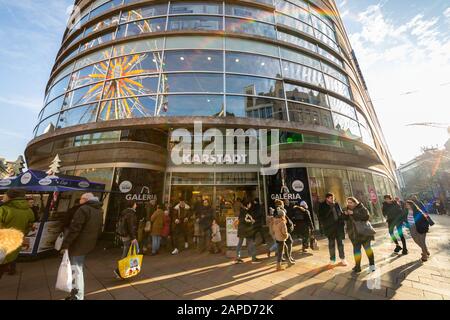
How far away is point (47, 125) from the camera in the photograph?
12.6 meters

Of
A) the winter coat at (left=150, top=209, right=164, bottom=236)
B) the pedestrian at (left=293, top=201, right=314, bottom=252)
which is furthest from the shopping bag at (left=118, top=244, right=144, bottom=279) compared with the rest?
the pedestrian at (left=293, top=201, right=314, bottom=252)

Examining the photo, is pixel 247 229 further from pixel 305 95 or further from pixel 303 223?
pixel 305 95

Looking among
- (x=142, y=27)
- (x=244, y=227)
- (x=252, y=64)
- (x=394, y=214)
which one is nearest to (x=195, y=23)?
(x=142, y=27)

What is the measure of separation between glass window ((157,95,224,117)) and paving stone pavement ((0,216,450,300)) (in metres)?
7.13

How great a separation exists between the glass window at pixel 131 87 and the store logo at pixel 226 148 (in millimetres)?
2831

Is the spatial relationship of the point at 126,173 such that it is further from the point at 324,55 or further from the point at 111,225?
the point at 324,55

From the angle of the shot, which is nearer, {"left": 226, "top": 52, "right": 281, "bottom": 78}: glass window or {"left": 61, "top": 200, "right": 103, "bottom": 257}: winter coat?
{"left": 61, "top": 200, "right": 103, "bottom": 257}: winter coat

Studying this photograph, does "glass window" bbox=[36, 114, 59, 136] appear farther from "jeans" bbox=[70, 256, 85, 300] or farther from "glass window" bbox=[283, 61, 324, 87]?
"glass window" bbox=[283, 61, 324, 87]

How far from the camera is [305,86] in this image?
41.9 ft

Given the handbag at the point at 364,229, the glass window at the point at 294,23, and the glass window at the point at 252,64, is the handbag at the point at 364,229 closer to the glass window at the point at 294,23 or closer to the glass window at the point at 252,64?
the glass window at the point at 252,64

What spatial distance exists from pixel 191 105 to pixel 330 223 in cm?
849

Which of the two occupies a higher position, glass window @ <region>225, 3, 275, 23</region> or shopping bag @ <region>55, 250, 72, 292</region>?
glass window @ <region>225, 3, 275, 23</region>

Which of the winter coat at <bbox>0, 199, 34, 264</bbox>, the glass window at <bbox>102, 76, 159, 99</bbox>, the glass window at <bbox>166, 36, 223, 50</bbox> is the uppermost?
the glass window at <bbox>166, 36, 223, 50</bbox>

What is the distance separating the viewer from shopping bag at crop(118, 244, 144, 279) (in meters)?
4.56
